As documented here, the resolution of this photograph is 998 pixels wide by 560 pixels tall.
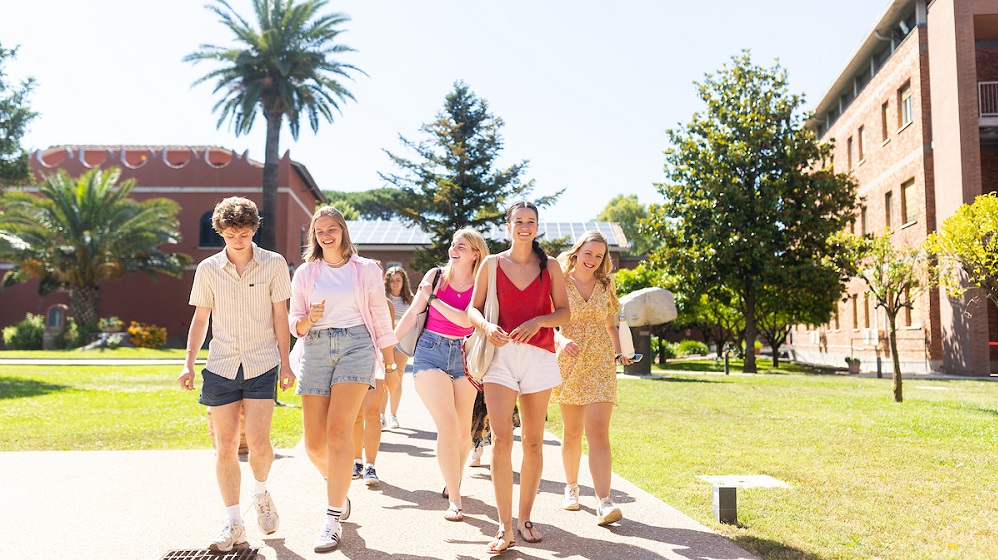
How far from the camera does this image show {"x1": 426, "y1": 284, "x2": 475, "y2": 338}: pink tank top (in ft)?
19.1

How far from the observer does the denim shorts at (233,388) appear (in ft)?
15.0

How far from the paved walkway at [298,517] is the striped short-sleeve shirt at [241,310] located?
3.37ft

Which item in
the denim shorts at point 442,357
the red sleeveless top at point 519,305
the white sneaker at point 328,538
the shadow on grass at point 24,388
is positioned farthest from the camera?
the shadow on grass at point 24,388

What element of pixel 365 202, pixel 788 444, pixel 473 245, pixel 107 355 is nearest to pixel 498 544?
pixel 473 245

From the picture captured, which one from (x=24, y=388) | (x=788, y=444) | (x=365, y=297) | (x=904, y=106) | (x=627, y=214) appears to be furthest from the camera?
(x=627, y=214)

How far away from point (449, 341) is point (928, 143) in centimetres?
2405

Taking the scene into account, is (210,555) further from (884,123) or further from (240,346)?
(884,123)

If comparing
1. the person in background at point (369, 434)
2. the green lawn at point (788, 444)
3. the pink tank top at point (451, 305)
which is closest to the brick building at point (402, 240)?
the green lawn at point (788, 444)

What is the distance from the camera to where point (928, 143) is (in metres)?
25.1

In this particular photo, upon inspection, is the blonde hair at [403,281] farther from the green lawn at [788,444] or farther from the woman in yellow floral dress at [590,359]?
the woman in yellow floral dress at [590,359]

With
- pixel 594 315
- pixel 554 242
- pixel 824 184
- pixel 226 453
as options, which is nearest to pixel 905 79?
pixel 824 184

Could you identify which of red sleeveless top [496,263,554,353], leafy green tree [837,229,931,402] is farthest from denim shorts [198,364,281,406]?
leafy green tree [837,229,931,402]

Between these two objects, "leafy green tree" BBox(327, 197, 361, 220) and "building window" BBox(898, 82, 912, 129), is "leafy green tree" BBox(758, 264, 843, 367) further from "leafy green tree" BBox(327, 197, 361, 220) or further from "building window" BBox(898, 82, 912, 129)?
"leafy green tree" BBox(327, 197, 361, 220)

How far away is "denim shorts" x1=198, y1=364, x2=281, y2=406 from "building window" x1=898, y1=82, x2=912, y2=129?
1061 inches
